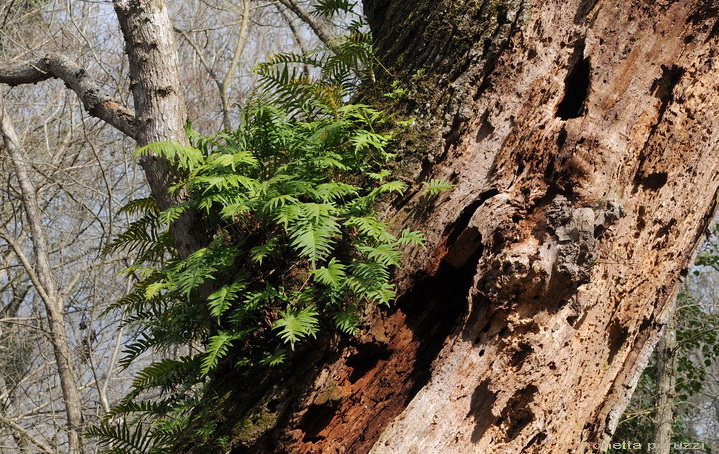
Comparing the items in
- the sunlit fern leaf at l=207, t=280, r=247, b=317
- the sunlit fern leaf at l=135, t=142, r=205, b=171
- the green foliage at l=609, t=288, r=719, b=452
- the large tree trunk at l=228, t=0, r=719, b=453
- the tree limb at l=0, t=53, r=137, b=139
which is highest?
the tree limb at l=0, t=53, r=137, b=139

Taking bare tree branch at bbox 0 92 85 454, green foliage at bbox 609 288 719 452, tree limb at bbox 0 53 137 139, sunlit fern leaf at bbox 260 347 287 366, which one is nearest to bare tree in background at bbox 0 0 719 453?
sunlit fern leaf at bbox 260 347 287 366

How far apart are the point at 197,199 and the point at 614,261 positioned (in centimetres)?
179

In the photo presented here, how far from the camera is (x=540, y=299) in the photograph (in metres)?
2.53

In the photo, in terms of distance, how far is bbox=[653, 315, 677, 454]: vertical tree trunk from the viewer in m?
8.52

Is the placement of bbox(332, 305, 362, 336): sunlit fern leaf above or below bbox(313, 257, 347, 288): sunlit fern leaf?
below

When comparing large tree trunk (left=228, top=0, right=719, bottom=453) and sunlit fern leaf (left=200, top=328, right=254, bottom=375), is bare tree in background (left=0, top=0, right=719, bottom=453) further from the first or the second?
sunlit fern leaf (left=200, top=328, right=254, bottom=375)

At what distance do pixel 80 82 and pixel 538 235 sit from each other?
260 centimetres

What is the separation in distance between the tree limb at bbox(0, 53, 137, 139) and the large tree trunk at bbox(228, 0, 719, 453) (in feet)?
4.89

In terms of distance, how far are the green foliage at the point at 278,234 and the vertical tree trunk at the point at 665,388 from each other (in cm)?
687

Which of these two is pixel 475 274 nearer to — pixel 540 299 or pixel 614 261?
pixel 540 299

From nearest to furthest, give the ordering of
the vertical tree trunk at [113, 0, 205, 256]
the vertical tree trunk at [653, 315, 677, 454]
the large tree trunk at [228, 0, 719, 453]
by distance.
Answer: the large tree trunk at [228, 0, 719, 453] → the vertical tree trunk at [113, 0, 205, 256] → the vertical tree trunk at [653, 315, 677, 454]

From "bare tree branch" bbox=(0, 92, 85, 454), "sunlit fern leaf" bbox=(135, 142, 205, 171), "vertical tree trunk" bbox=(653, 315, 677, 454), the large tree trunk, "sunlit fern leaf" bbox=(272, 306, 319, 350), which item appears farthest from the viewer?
"vertical tree trunk" bbox=(653, 315, 677, 454)

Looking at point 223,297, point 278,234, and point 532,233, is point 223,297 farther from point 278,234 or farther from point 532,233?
point 532,233

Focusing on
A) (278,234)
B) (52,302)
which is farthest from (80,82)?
(52,302)
